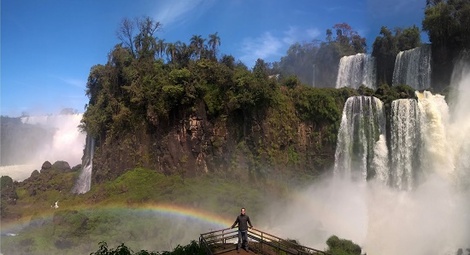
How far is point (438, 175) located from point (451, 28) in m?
14.5

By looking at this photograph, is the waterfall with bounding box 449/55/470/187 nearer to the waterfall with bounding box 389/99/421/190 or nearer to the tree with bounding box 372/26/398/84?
the waterfall with bounding box 389/99/421/190

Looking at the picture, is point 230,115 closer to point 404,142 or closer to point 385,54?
point 404,142

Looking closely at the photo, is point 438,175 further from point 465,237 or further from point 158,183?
point 158,183

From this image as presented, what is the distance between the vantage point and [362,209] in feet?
83.5

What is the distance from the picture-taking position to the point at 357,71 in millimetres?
41406

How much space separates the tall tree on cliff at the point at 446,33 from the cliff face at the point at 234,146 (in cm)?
1148

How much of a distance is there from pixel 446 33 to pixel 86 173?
36884 millimetres

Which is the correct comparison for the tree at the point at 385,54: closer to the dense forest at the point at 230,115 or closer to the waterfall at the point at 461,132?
the dense forest at the point at 230,115

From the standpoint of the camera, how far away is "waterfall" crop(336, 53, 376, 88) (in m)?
39.7

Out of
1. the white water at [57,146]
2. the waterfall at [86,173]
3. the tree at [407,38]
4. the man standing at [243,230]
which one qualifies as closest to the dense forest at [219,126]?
the waterfall at [86,173]

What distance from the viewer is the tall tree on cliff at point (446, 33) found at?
29.9 m

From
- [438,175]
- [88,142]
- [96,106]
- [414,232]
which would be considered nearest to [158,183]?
[96,106]

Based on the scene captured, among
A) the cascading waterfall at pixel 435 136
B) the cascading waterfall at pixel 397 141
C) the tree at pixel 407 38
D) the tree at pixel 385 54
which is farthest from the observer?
the tree at pixel 407 38

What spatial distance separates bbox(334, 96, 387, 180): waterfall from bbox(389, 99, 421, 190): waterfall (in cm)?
113
